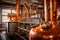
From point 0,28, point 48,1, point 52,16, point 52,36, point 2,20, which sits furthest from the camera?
point 2,20

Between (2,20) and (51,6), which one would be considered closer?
(51,6)

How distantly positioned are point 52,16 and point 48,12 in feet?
0.60

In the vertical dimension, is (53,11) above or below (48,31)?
above

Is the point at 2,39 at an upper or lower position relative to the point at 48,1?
lower

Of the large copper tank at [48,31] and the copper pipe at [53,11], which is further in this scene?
the copper pipe at [53,11]

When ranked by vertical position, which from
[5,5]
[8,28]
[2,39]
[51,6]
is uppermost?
[5,5]

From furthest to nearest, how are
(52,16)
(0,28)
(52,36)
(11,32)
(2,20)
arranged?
(2,20)
(0,28)
(11,32)
(52,16)
(52,36)

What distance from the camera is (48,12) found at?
207 cm

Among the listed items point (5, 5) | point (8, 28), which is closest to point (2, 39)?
point (8, 28)

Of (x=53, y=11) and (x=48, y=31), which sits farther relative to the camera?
(x=53, y=11)

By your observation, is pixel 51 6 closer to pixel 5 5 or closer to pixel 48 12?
pixel 48 12

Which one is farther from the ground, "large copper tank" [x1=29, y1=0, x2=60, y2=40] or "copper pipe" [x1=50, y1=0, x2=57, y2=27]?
"copper pipe" [x1=50, y1=0, x2=57, y2=27]

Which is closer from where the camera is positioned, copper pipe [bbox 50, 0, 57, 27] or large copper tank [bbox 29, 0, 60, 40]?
large copper tank [bbox 29, 0, 60, 40]

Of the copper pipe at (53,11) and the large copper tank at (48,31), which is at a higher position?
the copper pipe at (53,11)
